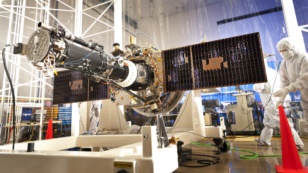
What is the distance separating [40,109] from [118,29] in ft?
6.29

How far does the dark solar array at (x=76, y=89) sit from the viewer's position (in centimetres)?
165

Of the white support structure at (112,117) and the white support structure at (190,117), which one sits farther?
the white support structure at (112,117)

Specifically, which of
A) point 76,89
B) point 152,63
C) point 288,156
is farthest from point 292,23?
point 76,89

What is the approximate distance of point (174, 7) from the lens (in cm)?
359

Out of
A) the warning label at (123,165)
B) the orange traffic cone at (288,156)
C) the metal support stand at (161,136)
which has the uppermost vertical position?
the metal support stand at (161,136)

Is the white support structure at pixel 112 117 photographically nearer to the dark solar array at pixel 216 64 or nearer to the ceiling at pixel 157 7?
the dark solar array at pixel 216 64

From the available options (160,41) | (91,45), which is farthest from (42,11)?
(91,45)

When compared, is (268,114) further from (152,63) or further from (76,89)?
(76,89)

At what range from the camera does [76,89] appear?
1.71m

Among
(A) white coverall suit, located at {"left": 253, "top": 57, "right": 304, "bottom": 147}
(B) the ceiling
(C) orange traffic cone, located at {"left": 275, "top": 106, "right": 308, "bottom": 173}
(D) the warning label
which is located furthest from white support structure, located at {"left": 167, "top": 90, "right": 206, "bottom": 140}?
(B) the ceiling

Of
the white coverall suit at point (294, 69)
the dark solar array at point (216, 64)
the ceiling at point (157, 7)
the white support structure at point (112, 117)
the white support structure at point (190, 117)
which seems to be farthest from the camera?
the ceiling at point (157, 7)

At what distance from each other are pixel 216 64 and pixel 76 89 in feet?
4.15

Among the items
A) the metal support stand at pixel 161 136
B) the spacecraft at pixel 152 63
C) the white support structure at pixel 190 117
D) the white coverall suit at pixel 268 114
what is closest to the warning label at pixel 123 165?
the metal support stand at pixel 161 136

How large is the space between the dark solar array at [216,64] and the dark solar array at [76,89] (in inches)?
26.8
